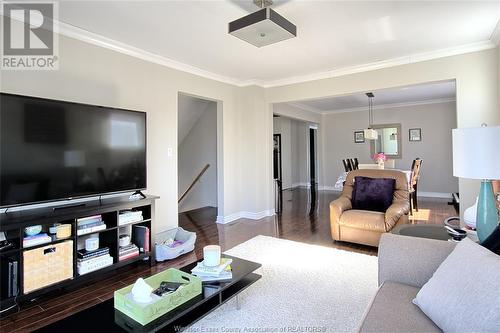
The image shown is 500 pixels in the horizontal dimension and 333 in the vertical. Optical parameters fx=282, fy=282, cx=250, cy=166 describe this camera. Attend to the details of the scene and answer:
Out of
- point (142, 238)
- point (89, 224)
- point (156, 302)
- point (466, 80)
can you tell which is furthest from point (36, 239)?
point (466, 80)

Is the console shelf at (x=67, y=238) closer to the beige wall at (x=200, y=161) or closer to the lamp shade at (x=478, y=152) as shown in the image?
the lamp shade at (x=478, y=152)

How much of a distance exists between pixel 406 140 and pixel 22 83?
823cm

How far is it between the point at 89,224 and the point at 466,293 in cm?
280

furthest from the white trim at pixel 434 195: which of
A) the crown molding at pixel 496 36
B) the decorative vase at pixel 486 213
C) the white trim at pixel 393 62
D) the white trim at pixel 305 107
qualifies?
the decorative vase at pixel 486 213

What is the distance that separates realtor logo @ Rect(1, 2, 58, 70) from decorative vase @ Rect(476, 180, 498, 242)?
3658 mm

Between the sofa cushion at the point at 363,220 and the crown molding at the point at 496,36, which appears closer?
the crown molding at the point at 496,36

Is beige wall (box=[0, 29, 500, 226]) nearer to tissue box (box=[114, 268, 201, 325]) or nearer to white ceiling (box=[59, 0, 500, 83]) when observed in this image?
white ceiling (box=[59, 0, 500, 83])

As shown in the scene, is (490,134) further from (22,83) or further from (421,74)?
(22,83)

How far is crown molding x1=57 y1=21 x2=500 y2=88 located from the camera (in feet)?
9.97

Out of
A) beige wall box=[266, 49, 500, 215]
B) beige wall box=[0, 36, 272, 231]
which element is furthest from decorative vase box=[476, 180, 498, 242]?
beige wall box=[0, 36, 272, 231]

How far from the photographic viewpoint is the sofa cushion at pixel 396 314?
1202 mm

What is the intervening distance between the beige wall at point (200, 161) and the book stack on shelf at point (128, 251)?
3.21 m

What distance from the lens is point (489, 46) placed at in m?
3.48

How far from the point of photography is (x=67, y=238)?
2.42m
